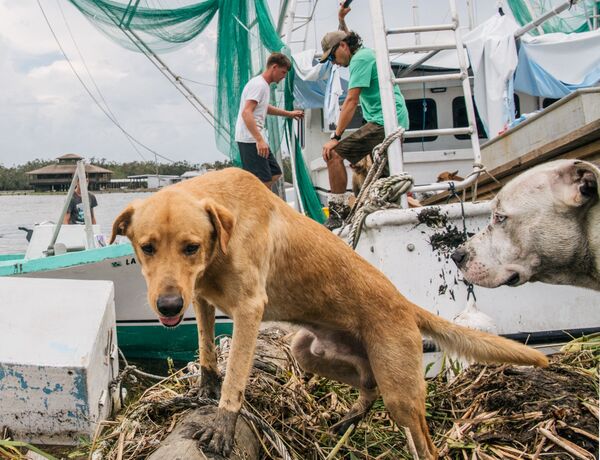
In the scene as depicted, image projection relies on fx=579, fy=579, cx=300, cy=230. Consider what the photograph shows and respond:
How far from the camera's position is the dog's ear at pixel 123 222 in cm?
253

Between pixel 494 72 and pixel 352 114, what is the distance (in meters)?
5.48

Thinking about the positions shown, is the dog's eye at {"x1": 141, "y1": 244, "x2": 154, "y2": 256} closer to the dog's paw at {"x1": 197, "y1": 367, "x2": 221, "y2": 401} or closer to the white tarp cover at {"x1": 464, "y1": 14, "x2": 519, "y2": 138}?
the dog's paw at {"x1": 197, "y1": 367, "x2": 221, "y2": 401}

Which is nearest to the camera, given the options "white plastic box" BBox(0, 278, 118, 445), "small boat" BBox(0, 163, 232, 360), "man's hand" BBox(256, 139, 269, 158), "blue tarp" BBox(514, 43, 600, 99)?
"white plastic box" BBox(0, 278, 118, 445)

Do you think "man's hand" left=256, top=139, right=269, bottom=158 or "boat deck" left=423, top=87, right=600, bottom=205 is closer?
"boat deck" left=423, top=87, right=600, bottom=205

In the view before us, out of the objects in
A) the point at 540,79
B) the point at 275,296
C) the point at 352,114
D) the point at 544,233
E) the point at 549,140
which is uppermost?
the point at 540,79

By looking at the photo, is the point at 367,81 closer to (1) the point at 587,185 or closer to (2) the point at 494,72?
(1) the point at 587,185

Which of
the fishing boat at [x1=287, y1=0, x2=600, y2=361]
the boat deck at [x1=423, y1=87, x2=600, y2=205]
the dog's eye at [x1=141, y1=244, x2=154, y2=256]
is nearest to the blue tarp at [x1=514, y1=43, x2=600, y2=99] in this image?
the boat deck at [x1=423, y1=87, x2=600, y2=205]

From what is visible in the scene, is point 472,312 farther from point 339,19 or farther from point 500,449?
point 339,19

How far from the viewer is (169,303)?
2.27 meters

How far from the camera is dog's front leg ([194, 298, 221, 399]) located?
9.96 ft

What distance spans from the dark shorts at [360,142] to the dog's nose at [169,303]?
13.5 feet

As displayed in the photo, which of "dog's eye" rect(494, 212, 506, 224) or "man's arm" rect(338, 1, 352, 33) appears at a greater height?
"man's arm" rect(338, 1, 352, 33)

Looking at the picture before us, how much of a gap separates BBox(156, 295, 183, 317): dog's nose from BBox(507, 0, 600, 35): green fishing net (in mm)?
11522

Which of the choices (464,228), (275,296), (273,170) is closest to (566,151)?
(464,228)
